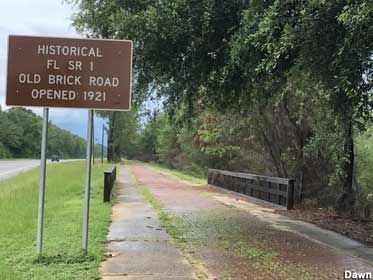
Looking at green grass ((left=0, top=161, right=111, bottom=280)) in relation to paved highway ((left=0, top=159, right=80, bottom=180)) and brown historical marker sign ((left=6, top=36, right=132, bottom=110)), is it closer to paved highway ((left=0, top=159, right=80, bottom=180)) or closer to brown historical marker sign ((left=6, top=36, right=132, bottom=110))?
brown historical marker sign ((left=6, top=36, right=132, bottom=110))

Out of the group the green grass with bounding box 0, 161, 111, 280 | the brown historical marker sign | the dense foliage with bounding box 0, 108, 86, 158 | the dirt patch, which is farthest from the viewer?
the dense foliage with bounding box 0, 108, 86, 158

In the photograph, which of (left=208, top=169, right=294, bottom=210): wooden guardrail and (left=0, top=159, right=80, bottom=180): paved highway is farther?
(left=0, top=159, right=80, bottom=180): paved highway

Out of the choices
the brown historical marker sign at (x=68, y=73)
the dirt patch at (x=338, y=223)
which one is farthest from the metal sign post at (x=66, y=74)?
the dirt patch at (x=338, y=223)

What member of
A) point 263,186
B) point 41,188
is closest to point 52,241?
point 41,188

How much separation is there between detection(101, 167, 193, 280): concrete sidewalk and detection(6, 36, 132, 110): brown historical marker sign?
2.23 meters

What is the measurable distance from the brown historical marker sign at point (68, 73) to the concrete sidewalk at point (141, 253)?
7.31 ft

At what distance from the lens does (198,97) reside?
12.6 metres

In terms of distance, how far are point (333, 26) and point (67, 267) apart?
5042 millimetres

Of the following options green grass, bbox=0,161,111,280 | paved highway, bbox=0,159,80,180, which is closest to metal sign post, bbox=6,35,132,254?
green grass, bbox=0,161,111,280

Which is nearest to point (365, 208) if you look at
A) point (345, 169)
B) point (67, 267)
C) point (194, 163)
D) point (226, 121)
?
point (345, 169)

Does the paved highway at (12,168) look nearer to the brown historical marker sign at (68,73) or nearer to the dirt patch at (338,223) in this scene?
the dirt patch at (338,223)

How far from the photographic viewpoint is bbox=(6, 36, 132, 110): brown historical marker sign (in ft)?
25.1

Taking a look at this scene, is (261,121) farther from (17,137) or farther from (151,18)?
(17,137)

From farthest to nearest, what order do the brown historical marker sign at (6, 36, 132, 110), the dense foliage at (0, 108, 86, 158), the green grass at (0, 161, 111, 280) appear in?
the dense foliage at (0, 108, 86, 158)
the brown historical marker sign at (6, 36, 132, 110)
the green grass at (0, 161, 111, 280)
